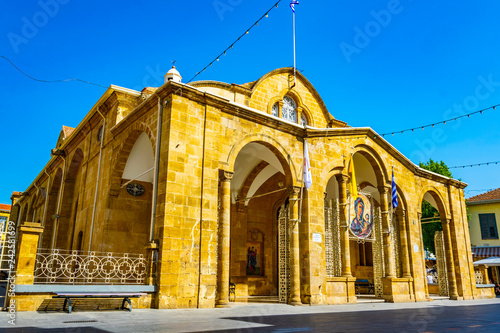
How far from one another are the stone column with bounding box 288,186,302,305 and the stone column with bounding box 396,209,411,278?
18.2 ft

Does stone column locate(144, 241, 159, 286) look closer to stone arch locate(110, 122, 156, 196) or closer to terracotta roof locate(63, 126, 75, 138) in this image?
stone arch locate(110, 122, 156, 196)

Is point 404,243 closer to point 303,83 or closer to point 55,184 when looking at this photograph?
point 303,83

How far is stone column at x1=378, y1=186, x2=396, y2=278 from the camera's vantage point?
572 inches

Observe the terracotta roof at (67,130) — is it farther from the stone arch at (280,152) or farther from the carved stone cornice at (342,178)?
the carved stone cornice at (342,178)

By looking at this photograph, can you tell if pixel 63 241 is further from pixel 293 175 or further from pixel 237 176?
pixel 293 175

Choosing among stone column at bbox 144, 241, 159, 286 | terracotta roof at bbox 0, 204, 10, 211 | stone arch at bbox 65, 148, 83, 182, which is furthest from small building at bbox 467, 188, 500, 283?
terracotta roof at bbox 0, 204, 10, 211

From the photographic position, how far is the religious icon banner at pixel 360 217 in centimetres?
1415

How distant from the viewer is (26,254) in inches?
309

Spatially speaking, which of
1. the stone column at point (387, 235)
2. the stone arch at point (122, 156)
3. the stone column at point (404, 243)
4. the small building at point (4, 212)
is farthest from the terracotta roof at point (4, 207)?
the stone column at point (404, 243)

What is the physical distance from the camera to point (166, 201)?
376 inches

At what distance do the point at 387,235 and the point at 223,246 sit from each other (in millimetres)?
7393

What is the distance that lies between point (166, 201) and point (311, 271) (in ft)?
17.5

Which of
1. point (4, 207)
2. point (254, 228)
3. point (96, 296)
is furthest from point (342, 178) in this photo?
point (4, 207)

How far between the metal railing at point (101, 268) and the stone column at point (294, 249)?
15.2ft
